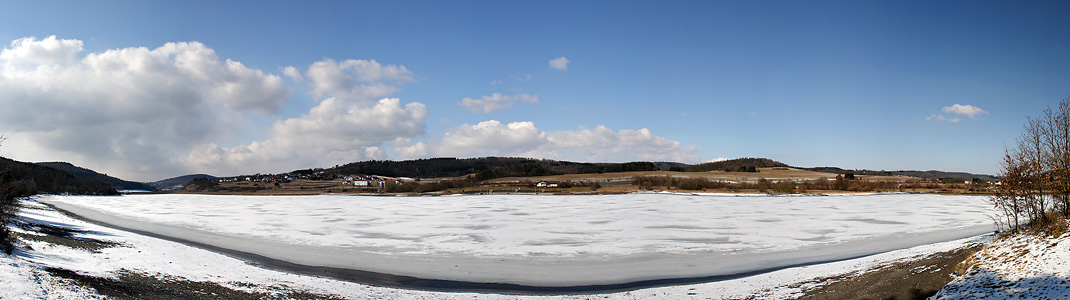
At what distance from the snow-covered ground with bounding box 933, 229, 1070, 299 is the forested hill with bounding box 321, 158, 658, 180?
7228cm

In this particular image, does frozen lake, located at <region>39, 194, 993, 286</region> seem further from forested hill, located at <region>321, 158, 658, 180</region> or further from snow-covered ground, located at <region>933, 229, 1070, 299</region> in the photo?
forested hill, located at <region>321, 158, 658, 180</region>

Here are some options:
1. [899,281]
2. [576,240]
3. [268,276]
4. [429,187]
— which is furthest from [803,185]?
[268,276]

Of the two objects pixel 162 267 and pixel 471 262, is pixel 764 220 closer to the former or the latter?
pixel 471 262

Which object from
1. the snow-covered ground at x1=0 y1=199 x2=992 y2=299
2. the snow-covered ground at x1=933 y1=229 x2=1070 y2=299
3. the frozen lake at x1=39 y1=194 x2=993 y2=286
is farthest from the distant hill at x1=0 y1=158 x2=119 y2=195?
the snow-covered ground at x1=933 y1=229 x2=1070 y2=299

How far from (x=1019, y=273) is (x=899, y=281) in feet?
4.57

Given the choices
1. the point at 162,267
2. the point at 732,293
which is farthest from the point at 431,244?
the point at 732,293

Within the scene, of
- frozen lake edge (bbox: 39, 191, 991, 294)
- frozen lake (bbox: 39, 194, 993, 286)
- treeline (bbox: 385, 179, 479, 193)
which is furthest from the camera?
treeline (bbox: 385, 179, 479, 193)

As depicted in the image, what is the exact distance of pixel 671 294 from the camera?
8.92 meters

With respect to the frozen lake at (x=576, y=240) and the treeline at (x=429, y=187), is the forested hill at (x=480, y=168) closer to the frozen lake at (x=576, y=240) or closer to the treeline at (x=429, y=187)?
the treeline at (x=429, y=187)

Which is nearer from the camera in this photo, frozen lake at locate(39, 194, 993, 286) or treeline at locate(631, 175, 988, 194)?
frozen lake at locate(39, 194, 993, 286)

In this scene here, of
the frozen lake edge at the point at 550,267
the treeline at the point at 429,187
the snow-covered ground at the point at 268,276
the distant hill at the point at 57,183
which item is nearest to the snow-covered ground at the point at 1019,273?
the snow-covered ground at the point at 268,276

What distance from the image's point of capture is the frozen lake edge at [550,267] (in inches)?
409

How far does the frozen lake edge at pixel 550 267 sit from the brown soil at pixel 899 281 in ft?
8.46

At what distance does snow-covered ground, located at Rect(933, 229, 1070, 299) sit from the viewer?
595 centimetres
